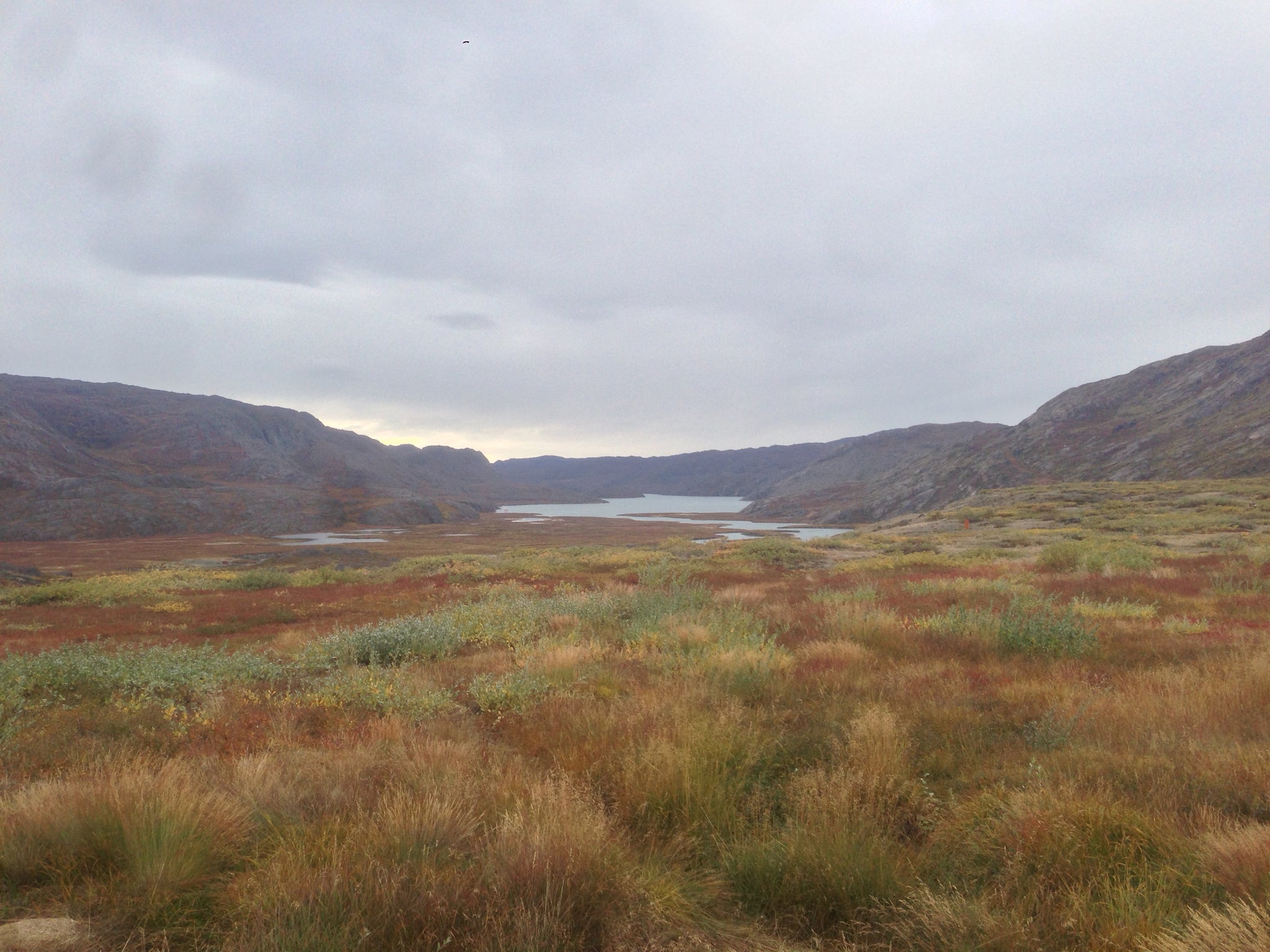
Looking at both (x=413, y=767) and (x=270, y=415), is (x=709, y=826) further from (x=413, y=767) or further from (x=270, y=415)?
(x=270, y=415)

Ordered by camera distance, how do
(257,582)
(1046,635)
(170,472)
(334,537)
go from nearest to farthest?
(1046,635), (257,582), (334,537), (170,472)

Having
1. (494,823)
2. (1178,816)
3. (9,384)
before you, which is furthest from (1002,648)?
(9,384)

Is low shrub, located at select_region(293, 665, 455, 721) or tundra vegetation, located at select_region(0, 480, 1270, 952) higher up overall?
tundra vegetation, located at select_region(0, 480, 1270, 952)

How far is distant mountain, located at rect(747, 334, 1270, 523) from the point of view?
66.1 metres

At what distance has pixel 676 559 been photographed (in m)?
27.1

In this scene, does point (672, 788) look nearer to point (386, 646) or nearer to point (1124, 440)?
point (386, 646)

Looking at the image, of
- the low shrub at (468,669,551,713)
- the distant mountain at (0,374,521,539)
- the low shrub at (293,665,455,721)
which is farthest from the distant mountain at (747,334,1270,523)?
the distant mountain at (0,374,521,539)

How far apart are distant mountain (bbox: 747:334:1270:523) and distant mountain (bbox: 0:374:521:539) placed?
85875 millimetres

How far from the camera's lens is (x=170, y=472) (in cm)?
12538

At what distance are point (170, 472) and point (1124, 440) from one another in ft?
541

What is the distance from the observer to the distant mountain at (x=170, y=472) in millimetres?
81750

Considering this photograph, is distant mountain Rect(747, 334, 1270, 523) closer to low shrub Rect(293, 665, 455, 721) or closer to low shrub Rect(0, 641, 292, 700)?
low shrub Rect(293, 665, 455, 721)

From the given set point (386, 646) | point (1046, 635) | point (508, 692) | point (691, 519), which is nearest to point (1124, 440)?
point (691, 519)

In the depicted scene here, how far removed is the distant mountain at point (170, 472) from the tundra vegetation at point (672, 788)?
309 ft
